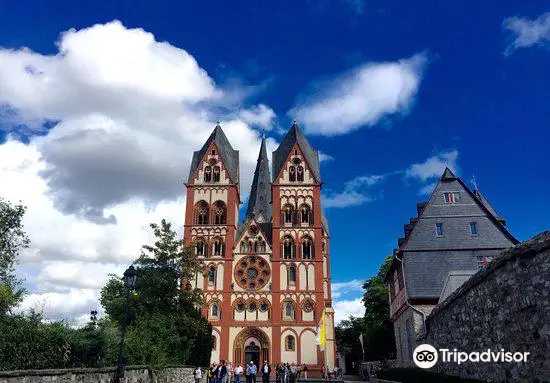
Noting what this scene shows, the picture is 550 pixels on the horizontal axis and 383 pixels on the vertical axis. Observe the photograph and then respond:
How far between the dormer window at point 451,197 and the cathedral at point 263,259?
66.4ft

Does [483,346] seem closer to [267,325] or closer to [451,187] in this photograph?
[451,187]

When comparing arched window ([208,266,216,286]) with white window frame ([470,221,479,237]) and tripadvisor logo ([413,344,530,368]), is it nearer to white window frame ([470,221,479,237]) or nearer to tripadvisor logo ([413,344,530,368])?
white window frame ([470,221,479,237])

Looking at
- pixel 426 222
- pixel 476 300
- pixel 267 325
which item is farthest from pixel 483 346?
pixel 267 325

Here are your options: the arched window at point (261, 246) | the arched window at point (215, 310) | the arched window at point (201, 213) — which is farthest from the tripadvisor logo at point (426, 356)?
the arched window at point (201, 213)

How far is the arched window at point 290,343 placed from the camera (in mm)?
47062

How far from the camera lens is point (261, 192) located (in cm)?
6725

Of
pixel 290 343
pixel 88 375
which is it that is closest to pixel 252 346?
pixel 290 343

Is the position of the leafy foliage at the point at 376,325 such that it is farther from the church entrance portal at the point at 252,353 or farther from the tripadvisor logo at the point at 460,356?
the tripadvisor logo at the point at 460,356

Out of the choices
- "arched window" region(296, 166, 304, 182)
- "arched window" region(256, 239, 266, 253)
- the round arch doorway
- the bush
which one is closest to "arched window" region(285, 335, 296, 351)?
the round arch doorway

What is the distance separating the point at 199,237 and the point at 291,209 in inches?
427

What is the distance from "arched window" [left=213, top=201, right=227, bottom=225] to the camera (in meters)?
52.4

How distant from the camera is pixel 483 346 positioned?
12.0 m

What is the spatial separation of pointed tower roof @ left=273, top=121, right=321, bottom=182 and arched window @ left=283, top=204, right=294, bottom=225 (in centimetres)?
443

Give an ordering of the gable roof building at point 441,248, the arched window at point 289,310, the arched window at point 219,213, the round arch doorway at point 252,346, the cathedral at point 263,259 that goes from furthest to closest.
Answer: the arched window at point 219,213 < the arched window at point 289,310 < the cathedral at point 263,259 < the round arch doorway at point 252,346 < the gable roof building at point 441,248
